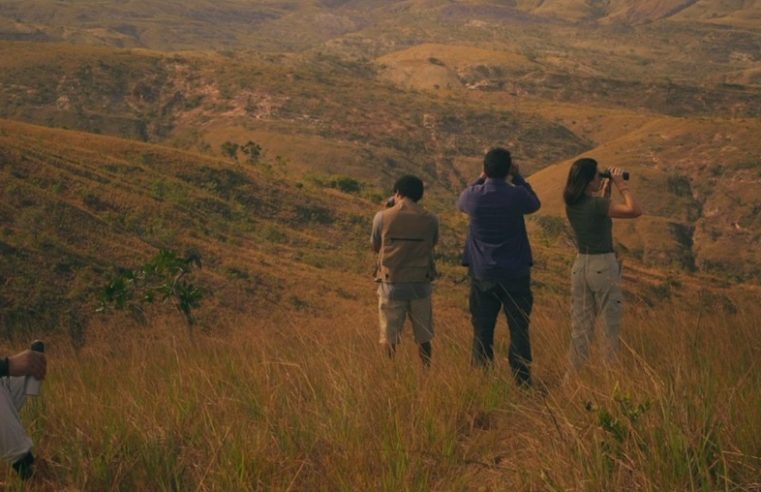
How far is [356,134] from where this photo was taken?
83.3m

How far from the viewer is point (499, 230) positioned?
6.18m

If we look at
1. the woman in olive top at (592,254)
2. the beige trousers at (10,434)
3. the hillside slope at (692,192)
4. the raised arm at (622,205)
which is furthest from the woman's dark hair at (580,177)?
the hillside slope at (692,192)

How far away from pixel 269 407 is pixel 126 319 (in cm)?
1399

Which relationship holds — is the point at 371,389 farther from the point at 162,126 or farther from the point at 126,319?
the point at 162,126

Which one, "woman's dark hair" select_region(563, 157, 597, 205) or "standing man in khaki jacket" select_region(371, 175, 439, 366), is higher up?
"woman's dark hair" select_region(563, 157, 597, 205)

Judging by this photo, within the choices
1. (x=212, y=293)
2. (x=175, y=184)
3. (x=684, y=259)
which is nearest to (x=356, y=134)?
(x=684, y=259)

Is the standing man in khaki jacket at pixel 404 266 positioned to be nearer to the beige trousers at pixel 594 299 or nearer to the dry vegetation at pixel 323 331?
the dry vegetation at pixel 323 331

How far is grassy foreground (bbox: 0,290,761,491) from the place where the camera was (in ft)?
12.1

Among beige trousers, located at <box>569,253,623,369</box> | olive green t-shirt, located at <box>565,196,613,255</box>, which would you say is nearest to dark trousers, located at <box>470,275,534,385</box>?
beige trousers, located at <box>569,253,623,369</box>

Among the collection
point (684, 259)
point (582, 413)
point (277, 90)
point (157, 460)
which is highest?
point (582, 413)

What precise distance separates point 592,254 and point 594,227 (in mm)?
182

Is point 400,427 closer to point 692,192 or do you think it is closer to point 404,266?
point 404,266

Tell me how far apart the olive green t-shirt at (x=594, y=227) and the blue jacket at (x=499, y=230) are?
37 centimetres

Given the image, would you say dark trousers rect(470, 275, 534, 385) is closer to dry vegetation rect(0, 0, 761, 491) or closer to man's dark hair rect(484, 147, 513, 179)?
dry vegetation rect(0, 0, 761, 491)
